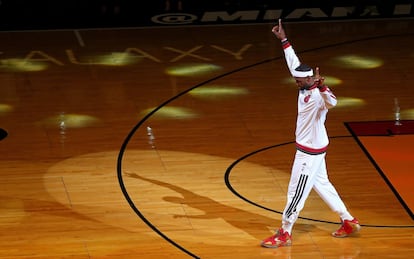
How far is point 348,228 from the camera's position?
1011cm

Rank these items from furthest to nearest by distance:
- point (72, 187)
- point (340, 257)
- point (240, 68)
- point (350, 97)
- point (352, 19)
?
point (352, 19) < point (240, 68) < point (350, 97) < point (72, 187) < point (340, 257)

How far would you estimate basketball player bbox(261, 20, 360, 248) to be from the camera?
9555 millimetres

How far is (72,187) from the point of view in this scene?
11.4 meters

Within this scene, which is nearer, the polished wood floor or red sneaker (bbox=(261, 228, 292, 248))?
red sneaker (bbox=(261, 228, 292, 248))

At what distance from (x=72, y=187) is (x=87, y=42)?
5835mm

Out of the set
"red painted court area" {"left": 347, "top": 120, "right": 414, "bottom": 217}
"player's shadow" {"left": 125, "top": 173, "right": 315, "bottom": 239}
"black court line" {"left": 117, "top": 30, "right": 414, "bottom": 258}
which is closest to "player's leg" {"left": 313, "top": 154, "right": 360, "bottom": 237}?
"player's shadow" {"left": 125, "top": 173, "right": 315, "bottom": 239}

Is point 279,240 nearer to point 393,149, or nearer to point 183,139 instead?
point 393,149

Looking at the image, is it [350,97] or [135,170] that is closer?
[135,170]

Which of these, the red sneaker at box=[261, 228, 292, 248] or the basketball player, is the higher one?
the basketball player

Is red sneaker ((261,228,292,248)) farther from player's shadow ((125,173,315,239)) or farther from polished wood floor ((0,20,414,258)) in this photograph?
player's shadow ((125,173,315,239))

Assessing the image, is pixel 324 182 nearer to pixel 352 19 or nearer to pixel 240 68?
pixel 240 68

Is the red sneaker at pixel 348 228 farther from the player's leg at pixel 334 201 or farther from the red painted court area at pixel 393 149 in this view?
the red painted court area at pixel 393 149

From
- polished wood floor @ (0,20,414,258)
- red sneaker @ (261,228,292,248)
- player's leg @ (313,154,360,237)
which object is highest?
player's leg @ (313,154,360,237)

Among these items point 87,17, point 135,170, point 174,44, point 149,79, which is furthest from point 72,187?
point 87,17
